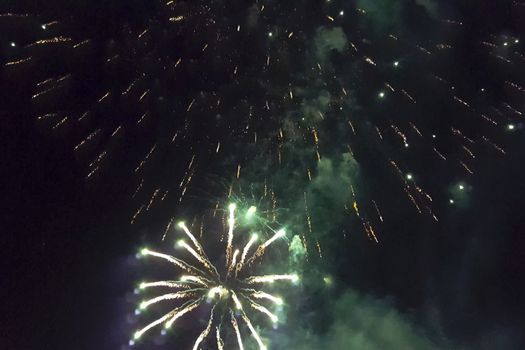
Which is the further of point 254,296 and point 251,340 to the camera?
point 251,340

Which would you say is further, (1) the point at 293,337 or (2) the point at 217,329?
(1) the point at 293,337

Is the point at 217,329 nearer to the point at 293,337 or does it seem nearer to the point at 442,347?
the point at 293,337

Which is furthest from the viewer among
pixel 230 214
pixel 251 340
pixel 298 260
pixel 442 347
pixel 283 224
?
pixel 442 347

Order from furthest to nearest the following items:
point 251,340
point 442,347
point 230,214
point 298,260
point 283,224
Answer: point 442,347
point 251,340
point 298,260
point 283,224
point 230,214

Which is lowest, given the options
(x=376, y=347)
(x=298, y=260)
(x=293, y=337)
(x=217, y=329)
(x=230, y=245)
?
(x=376, y=347)

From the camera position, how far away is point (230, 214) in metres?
11.2

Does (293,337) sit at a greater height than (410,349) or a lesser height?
greater

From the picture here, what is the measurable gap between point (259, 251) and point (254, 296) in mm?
1015

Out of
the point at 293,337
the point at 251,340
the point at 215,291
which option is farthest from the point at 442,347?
the point at 215,291

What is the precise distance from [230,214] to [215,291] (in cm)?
175

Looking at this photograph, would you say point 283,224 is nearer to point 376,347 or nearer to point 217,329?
point 217,329

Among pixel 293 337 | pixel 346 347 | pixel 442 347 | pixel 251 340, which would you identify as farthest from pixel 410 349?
pixel 251 340

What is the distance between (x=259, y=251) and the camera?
1182 cm

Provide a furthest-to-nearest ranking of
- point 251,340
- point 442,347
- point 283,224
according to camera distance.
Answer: point 442,347
point 251,340
point 283,224
